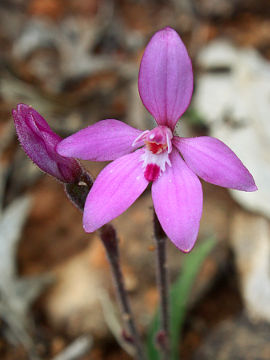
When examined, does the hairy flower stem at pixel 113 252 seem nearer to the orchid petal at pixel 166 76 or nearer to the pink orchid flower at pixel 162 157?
the pink orchid flower at pixel 162 157

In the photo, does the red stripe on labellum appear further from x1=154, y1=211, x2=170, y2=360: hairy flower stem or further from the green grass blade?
the green grass blade

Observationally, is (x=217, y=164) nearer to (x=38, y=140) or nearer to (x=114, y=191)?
(x=114, y=191)

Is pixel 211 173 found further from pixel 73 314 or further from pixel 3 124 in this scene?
pixel 3 124

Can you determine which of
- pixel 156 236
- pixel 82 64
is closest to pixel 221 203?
pixel 156 236

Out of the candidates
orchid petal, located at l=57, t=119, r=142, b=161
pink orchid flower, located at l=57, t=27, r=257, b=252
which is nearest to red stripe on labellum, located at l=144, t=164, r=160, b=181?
pink orchid flower, located at l=57, t=27, r=257, b=252

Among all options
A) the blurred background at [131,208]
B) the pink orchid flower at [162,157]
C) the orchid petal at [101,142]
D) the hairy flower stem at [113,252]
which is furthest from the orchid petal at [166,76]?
the blurred background at [131,208]

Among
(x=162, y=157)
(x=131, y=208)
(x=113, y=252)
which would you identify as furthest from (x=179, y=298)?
(x=162, y=157)
